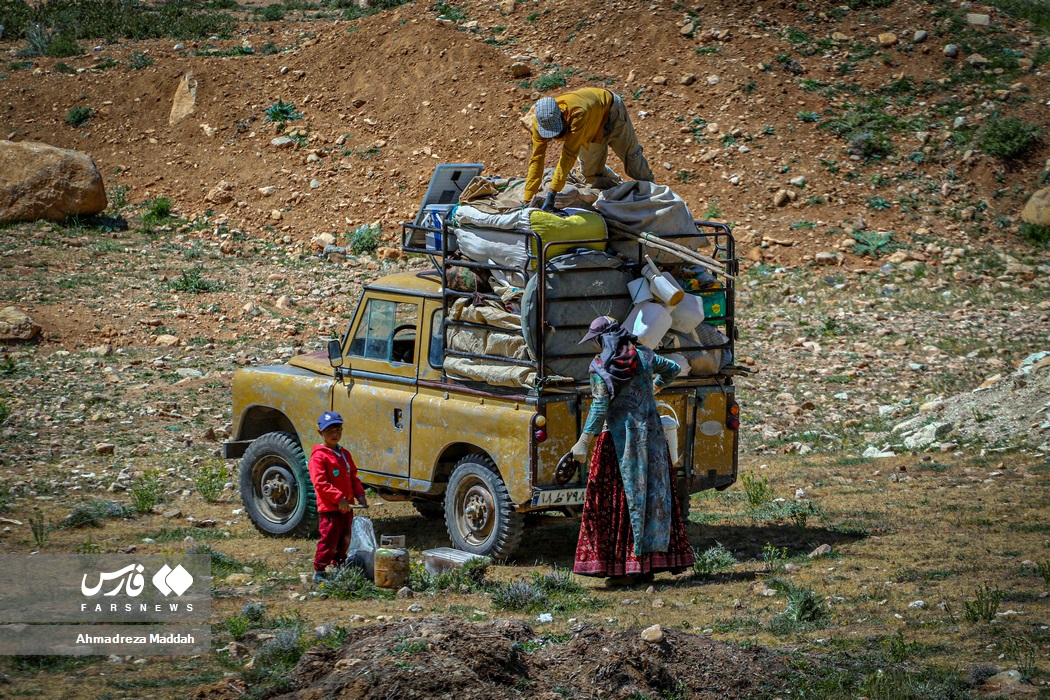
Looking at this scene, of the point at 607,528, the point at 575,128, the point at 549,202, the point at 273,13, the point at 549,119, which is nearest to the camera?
the point at 607,528

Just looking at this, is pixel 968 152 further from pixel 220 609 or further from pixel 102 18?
pixel 102 18

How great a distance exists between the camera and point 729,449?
9.09 m

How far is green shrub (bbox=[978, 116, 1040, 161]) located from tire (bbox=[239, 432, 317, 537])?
16869 millimetres

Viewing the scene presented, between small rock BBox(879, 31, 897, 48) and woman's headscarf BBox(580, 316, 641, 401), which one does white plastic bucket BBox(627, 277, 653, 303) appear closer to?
woman's headscarf BBox(580, 316, 641, 401)

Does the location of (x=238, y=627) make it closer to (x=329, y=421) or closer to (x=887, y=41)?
(x=329, y=421)

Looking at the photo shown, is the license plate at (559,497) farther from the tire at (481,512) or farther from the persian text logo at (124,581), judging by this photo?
the persian text logo at (124,581)

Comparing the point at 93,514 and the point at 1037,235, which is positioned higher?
the point at 1037,235

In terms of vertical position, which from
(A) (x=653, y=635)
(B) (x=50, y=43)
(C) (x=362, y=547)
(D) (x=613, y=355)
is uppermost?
(B) (x=50, y=43)

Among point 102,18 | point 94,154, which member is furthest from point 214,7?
point 94,154

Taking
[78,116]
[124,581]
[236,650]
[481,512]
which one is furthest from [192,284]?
[236,650]

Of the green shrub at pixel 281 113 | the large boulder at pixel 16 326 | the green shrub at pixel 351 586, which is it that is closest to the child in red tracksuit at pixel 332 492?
the green shrub at pixel 351 586

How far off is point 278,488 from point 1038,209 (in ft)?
52.3

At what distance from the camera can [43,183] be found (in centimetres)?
2152

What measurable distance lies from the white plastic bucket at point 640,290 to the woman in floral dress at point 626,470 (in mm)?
561
